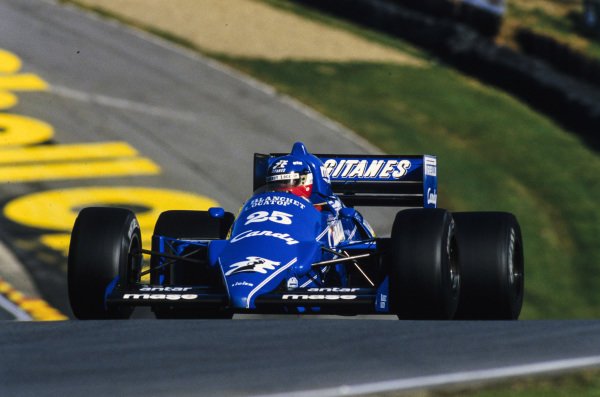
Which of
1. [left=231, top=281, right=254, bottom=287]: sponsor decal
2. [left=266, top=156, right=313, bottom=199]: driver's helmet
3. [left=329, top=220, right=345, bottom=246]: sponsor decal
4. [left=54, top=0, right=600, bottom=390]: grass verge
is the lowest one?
[left=54, top=0, right=600, bottom=390]: grass verge

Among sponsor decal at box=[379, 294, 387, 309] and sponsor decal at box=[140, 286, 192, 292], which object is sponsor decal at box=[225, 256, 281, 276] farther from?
sponsor decal at box=[379, 294, 387, 309]

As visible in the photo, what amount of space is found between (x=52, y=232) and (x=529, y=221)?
782 cm

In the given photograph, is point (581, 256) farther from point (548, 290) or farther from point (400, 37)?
point (400, 37)

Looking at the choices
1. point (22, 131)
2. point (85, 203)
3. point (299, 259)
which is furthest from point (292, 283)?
point (22, 131)

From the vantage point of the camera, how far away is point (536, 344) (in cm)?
729

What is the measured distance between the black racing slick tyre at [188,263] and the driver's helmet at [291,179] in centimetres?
81

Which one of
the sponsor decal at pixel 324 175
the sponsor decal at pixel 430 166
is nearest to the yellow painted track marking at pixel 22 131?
the sponsor decal at pixel 430 166

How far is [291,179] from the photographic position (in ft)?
35.6

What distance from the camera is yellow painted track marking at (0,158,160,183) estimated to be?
59.7 ft

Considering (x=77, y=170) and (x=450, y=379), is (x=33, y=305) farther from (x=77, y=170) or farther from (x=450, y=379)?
(x=450, y=379)

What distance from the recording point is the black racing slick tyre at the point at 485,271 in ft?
34.2

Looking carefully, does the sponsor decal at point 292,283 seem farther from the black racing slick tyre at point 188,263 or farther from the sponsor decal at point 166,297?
the black racing slick tyre at point 188,263

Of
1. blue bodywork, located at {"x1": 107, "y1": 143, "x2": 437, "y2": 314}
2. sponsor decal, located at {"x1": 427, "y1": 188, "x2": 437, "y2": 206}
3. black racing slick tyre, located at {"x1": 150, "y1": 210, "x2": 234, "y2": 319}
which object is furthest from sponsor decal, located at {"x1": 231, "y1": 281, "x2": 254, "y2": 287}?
sponsor decal, located at {"x1": 427, "y1": 188, "x2": 437, "y2": 206}

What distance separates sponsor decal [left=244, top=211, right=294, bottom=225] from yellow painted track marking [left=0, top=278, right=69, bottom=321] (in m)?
3.34
